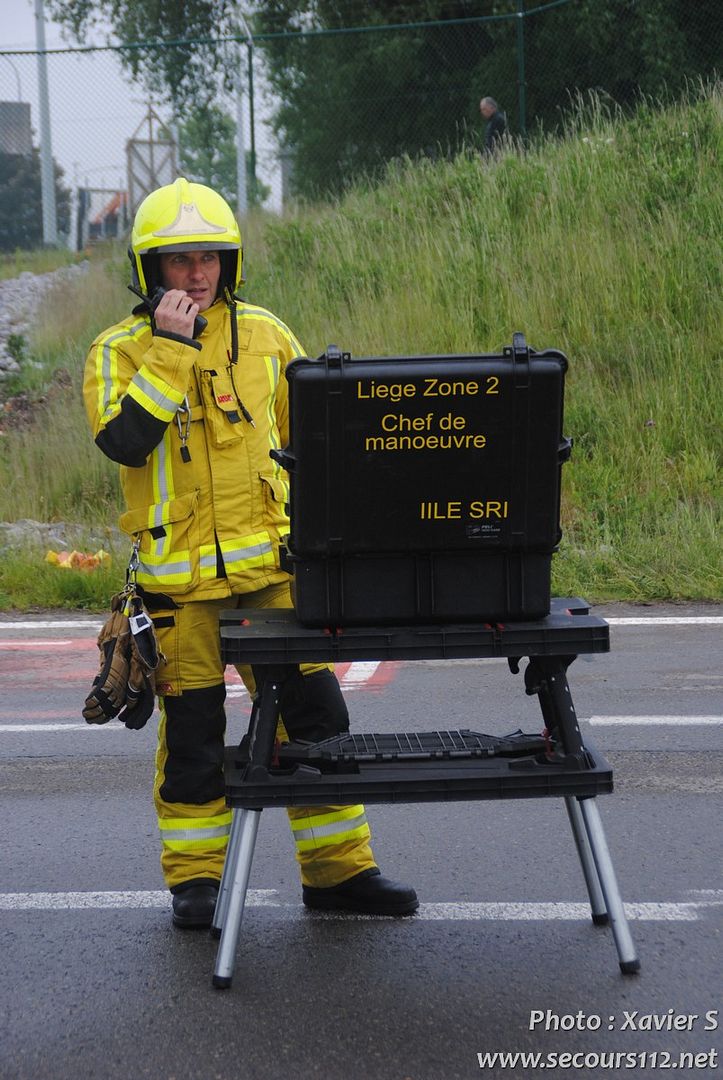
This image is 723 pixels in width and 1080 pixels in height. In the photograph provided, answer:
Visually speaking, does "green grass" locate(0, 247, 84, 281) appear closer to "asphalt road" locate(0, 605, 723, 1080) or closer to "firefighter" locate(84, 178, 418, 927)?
"asphalt road" locate(0, 605, 723, 1080)

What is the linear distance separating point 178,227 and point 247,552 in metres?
0.86

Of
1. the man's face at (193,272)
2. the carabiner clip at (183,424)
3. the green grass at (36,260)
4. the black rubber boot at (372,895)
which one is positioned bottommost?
the black rubber boot at (372,895)

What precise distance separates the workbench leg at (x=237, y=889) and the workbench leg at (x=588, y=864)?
32.6 inches

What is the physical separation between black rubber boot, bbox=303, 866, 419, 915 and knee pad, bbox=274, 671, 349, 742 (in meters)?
0.42

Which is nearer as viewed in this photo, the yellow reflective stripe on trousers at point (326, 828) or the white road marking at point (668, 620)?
the yellow reflective stripe on trousers at point (326, 828)

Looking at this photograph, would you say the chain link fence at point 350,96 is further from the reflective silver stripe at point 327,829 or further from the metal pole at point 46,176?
the reflective silver stripe at point 327,829

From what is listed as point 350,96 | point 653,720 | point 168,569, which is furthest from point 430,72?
point 168,569

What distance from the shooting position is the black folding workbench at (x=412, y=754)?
125 inches

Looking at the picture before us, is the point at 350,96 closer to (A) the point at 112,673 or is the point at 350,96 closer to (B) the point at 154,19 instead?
(B) the point at 154,19

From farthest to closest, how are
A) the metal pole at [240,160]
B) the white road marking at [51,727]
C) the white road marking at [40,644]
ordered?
the metal pole at [240,160]
the white road marking at [40,644]
the white road marking at [51,727]

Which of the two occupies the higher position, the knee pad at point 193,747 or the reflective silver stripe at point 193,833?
the knee pad at point 193,747

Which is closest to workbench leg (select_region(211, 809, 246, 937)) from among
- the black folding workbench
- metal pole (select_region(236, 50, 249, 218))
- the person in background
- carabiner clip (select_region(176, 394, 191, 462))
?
the black folding workbench

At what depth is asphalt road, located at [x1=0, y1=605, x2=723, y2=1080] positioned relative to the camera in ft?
10.2

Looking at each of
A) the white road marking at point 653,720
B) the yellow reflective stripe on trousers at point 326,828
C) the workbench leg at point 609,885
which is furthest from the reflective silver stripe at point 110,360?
the white road marking at point 653,720
